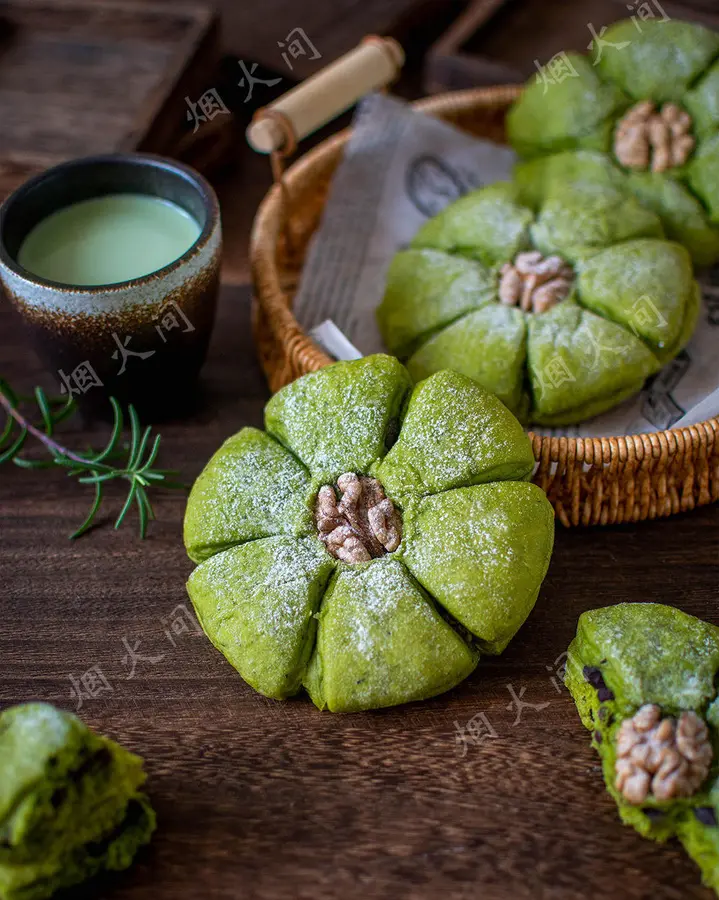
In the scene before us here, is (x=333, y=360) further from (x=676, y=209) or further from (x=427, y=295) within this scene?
(x=676, y=209)

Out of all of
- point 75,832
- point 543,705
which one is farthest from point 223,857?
point 543,705

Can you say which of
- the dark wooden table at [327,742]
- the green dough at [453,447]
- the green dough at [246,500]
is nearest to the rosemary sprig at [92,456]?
the dark wooden table at [327,742]

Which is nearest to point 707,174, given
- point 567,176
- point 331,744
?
point 567,176

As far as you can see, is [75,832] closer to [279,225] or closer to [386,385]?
[386,385]

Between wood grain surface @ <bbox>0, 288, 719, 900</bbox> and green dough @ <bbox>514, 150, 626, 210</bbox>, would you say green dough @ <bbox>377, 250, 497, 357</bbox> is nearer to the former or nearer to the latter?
green dough @ <bbox>514, 150, 626, 210</bbox>

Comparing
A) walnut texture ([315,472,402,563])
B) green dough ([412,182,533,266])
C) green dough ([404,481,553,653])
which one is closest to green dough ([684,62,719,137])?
green dough ([412,182,533,266])

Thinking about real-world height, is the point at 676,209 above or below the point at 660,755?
above
